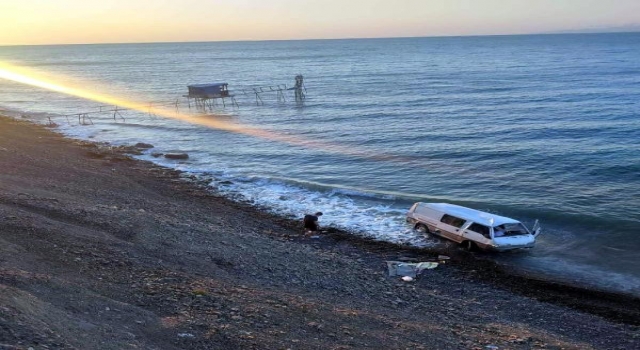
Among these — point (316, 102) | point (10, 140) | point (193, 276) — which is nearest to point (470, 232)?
point (193, 276)

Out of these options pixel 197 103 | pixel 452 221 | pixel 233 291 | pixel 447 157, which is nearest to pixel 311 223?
pixel 452 221

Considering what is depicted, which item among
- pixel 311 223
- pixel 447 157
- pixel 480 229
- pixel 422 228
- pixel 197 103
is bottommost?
pixel 422 228

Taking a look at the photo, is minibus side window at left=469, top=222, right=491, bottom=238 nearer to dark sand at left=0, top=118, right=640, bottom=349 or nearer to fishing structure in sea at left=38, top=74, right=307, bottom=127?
dark sand at left=0, top=118, right=640, bottom=349

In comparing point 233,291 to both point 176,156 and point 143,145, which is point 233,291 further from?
point 143,145

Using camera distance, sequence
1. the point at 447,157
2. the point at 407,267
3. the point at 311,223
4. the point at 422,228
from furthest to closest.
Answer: the point at 447,157 < the point at 311,223 < the point at 422,228 < the point at 407,267

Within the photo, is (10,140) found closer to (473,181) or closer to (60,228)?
(60,228)

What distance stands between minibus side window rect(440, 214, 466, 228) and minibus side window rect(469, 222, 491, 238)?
0.54 metres

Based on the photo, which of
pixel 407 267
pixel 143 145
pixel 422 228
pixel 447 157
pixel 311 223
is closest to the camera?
pixel 407 267

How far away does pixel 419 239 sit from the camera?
24.5m

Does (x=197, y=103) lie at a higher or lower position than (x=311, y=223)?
higher

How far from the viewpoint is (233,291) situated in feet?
47.1

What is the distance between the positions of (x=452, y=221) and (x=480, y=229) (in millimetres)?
1403

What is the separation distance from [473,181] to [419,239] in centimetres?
1086

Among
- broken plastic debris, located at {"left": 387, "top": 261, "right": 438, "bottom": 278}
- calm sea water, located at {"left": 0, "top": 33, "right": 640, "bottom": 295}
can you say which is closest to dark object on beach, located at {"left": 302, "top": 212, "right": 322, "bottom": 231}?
calm sea water, located at {"left": 0, "top": 33, "right": 640, "bottom": 295}
